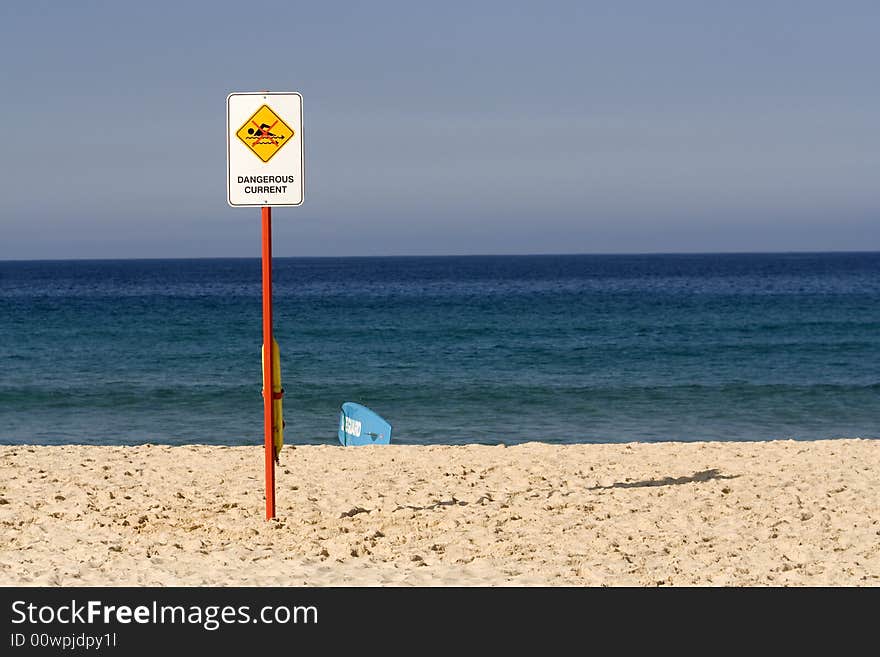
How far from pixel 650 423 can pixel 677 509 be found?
9.52 meters

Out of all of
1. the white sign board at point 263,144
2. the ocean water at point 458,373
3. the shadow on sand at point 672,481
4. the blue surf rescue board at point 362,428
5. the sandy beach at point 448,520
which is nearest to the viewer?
the sandy beach at point 448,520

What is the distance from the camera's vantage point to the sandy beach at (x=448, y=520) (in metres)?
6.27

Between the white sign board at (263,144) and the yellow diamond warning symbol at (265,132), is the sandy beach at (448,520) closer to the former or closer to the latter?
the white sign board at (263,144)

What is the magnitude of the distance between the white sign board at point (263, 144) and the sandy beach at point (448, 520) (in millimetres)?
2411

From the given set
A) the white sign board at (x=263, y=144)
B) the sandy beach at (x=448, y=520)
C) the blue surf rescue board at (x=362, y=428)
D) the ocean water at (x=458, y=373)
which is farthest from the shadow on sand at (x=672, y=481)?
the ocean water at (x=458, y=373)

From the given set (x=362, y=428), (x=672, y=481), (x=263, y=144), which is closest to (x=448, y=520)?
(x=672, y=481)

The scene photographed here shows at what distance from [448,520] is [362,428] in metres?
6.66

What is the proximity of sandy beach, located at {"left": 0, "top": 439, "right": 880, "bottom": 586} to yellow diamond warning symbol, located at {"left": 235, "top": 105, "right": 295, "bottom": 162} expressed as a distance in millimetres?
2669

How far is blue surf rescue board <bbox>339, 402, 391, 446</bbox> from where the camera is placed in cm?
1401

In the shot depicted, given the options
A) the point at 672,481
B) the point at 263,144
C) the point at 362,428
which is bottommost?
the point at 362,428

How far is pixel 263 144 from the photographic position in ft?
22.8

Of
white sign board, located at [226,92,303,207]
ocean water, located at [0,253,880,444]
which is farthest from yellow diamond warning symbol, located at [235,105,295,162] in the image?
ocean water, located at [0,253,880,444]

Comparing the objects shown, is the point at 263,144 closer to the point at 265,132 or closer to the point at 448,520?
the point at 265,132

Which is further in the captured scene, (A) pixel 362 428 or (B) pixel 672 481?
(A) pixel 362 428
